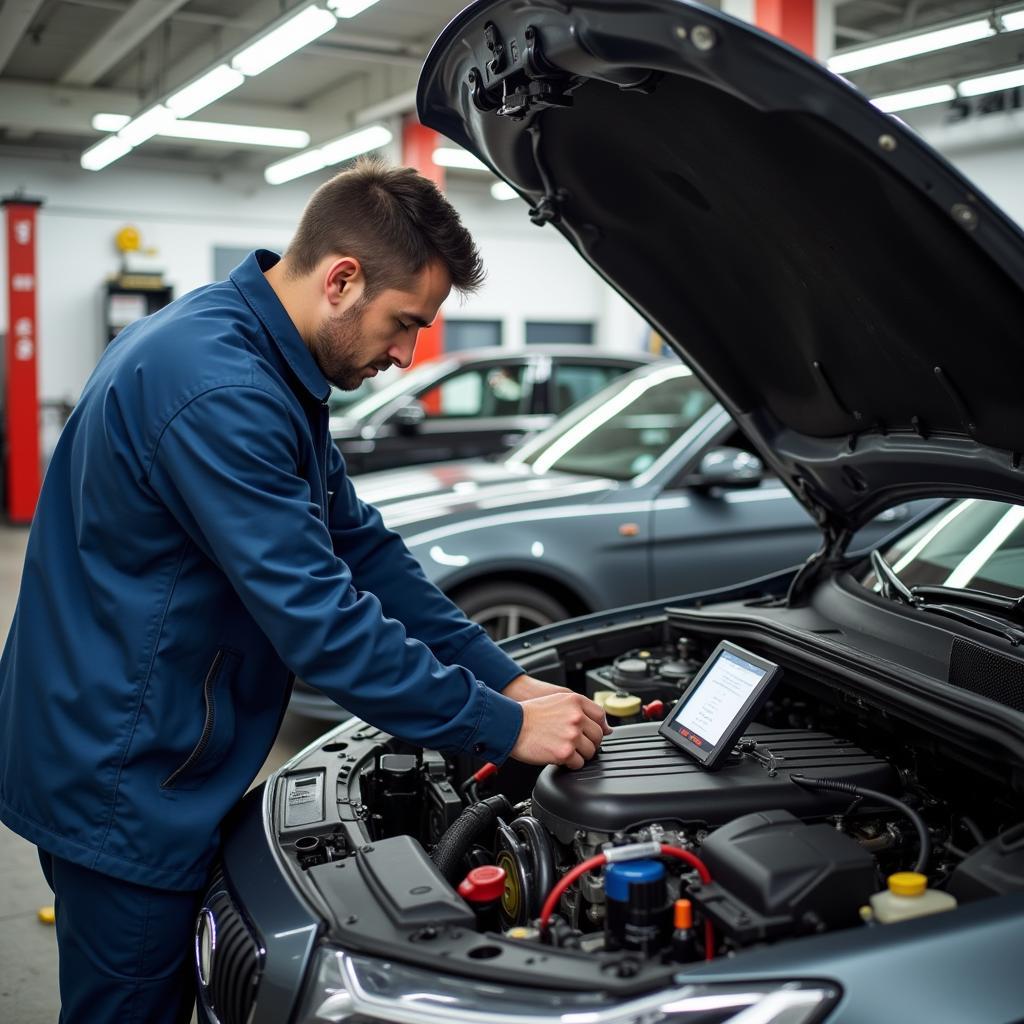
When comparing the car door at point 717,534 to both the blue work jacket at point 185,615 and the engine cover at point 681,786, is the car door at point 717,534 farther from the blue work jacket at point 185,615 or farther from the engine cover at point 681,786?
the blue work jacket at point 185,615

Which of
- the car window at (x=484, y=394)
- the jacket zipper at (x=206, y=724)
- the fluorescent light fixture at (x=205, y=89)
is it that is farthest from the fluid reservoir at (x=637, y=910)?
the fluorescent light fixture at (x=205, y=89)

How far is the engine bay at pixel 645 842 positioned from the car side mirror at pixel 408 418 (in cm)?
478

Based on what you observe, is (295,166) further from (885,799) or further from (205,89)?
(885,799)

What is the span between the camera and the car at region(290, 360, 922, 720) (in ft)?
13.6

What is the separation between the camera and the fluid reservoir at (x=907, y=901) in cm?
140

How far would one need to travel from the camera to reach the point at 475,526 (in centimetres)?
416

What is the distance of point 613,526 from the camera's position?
4.33m

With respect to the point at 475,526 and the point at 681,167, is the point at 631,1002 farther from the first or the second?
the point at 475,526

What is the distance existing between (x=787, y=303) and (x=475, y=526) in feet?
7.11

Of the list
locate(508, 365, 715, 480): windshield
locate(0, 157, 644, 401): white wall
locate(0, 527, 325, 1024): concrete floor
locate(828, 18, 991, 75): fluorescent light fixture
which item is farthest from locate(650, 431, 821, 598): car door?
locate(0, 157, 644, 401): white wall

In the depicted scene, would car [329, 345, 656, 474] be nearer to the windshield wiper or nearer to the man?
the windshield wiper

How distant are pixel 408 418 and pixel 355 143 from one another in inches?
259

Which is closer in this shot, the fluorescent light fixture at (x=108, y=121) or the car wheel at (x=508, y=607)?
the car wheel at (x=508, y=607)

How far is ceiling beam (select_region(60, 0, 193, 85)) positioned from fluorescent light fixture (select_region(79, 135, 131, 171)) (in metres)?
0.65
